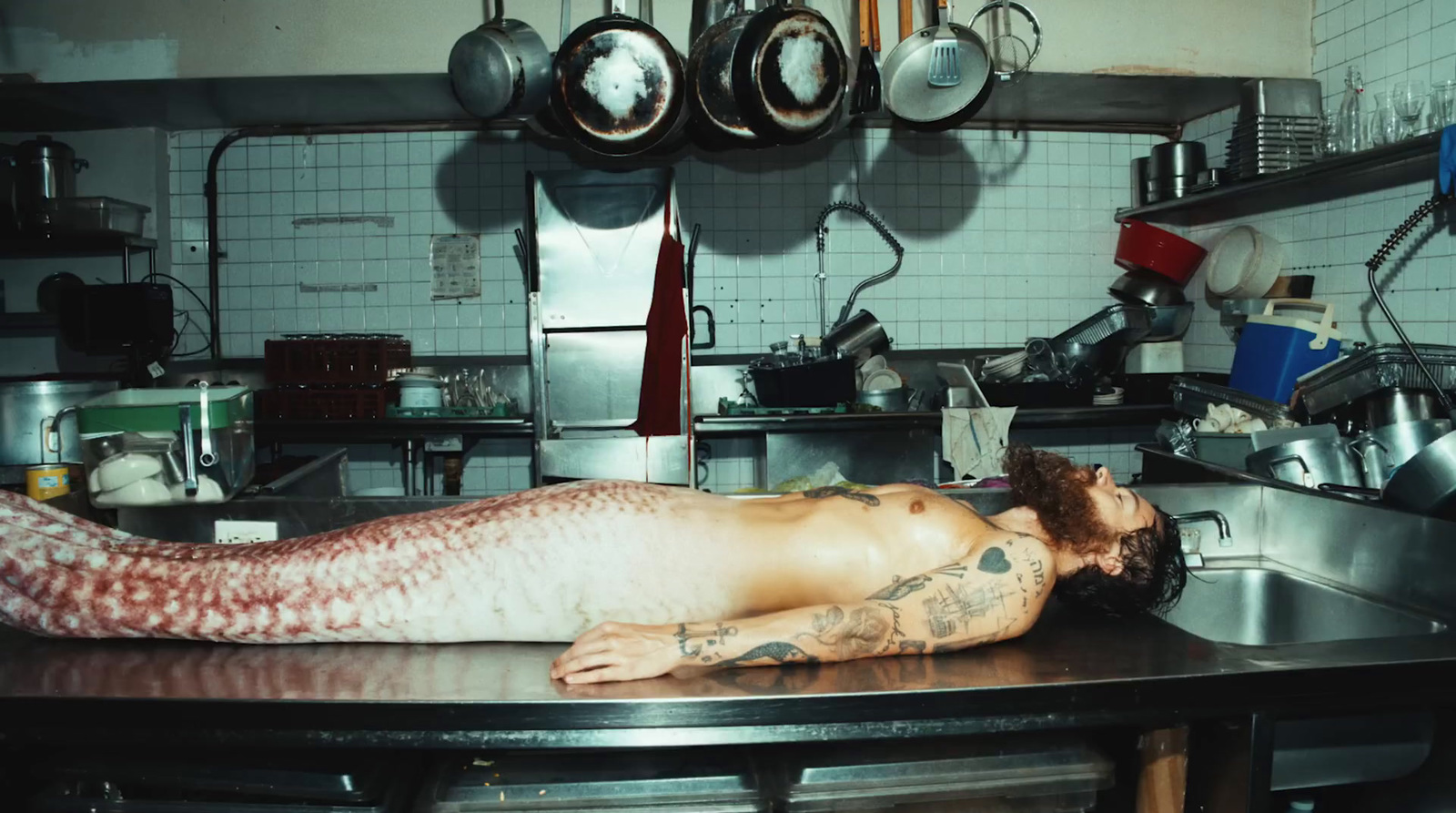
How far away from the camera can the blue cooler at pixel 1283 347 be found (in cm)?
374

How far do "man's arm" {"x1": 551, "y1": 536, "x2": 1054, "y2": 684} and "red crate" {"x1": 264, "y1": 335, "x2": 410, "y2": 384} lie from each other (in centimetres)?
315

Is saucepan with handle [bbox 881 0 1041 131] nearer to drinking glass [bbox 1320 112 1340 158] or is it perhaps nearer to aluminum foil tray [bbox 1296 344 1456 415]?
drinking glass [bbox 1320 112 1340 158]

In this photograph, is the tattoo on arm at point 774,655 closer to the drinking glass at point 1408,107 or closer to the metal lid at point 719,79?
the metal lid at point 719,79

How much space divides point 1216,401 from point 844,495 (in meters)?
2.55

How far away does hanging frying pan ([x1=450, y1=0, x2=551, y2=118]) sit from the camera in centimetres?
315

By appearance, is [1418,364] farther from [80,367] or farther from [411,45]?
[80,367]

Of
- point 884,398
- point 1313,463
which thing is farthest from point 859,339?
point 1313,463

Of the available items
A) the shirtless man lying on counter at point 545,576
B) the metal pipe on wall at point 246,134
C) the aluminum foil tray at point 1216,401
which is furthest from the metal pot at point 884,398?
the shirtless man lying on counter at point 545,576

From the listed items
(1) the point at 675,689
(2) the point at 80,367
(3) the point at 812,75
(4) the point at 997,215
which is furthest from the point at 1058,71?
(2) the point at 80,367

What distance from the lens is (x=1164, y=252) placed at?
194 inches

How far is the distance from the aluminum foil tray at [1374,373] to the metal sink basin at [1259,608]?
122cm

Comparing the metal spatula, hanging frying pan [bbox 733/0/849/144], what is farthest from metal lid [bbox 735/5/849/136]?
the metal spatula

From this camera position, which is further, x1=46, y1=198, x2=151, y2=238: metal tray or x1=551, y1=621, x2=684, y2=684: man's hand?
x1=46, y1=198, x2=151, y2=238: metal tray

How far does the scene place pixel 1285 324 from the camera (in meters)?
3.85
